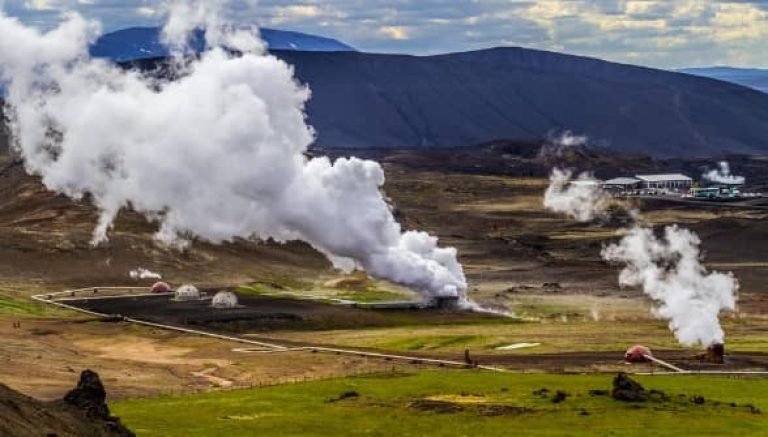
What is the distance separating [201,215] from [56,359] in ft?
265

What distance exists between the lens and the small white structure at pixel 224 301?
161m

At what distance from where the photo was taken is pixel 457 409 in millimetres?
81500

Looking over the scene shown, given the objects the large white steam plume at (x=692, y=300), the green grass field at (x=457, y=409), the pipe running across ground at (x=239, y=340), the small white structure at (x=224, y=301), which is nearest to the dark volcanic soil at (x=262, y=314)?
the small white structure at (x=224, y=301)

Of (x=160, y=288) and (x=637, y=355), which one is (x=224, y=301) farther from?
(x=637, y=355)

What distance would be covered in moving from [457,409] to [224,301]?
84.2 m

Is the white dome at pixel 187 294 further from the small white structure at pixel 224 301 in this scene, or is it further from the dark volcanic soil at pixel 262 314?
the small white structure at pixel 224 301

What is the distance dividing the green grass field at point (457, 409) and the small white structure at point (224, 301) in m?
64.6

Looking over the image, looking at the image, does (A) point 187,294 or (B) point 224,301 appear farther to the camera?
(A) point 187,294

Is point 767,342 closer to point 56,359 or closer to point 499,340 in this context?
point 499,340

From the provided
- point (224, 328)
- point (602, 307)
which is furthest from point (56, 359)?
point (602, 307)

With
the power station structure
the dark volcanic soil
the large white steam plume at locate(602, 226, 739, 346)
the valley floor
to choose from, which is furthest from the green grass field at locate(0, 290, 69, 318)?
the large white steam plume at locate(602, 226, 739, 346)

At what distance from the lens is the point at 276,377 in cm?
10525

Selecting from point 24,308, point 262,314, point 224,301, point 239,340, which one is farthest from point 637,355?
point 24,308

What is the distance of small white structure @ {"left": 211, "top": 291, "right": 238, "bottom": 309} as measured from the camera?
16088 cm
